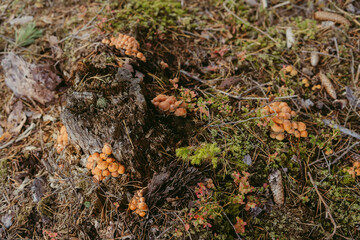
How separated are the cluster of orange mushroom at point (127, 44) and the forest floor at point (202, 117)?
0.07 meters

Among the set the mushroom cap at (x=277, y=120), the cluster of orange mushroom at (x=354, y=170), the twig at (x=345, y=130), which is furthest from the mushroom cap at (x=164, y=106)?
the cluster of orange mushroom at (x=354, y=170)

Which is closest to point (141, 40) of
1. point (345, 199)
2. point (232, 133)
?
point (232, 133)

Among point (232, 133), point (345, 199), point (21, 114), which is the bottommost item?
point (345, 199)

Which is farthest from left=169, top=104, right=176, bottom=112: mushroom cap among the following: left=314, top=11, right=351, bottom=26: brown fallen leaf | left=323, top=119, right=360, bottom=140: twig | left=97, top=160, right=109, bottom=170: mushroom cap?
left=314, top=11, right=351, bottom=26: brown fallen leaf

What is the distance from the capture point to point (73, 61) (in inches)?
142

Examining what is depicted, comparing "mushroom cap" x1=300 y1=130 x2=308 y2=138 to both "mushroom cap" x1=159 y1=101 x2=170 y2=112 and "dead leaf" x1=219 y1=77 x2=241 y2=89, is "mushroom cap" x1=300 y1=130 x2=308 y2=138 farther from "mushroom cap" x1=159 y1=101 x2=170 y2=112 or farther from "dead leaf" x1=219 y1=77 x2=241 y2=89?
"mushroom cap" x1=159 y1=101 x2=170 y2=112

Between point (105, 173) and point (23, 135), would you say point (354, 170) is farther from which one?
point (23, 135)

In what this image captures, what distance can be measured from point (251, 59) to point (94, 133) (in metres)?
2.68

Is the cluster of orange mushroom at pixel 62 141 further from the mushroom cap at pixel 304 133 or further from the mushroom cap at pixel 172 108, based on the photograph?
the mushroom cap at pixel 304 133

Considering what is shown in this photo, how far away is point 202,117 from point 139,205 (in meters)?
1.38

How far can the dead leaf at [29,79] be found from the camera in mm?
3490

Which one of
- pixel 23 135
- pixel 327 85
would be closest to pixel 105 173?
pixel 23 135

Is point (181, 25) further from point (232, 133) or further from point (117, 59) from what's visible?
point (232, 133)

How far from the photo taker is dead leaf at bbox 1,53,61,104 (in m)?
3.49
